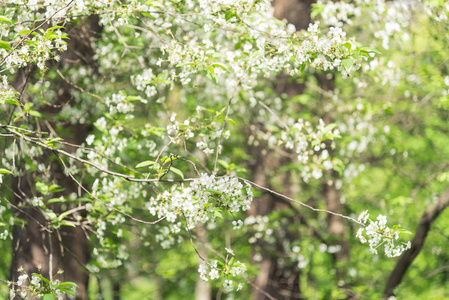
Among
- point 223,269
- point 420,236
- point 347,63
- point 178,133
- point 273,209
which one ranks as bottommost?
point 273,209

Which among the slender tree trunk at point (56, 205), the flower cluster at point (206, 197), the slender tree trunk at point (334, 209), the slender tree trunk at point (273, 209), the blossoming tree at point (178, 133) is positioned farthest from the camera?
the slender tree trunk at point (334, 209)

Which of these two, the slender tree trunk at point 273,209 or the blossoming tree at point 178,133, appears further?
the slender tree trunk at point 273,209

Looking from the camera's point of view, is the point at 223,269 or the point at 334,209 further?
the point at 334,209

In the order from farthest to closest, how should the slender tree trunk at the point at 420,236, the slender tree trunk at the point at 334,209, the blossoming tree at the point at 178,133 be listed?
the slender tree trunk at the point at 334,209
the slender tree trunk at the point at 420,236
the blossoming tree at the point at 178,133

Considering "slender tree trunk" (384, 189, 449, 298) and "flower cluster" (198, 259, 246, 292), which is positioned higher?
"flower cluster" (198, 259, 246, 292)

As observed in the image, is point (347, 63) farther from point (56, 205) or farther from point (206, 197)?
point (56, 205)

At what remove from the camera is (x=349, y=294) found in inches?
264

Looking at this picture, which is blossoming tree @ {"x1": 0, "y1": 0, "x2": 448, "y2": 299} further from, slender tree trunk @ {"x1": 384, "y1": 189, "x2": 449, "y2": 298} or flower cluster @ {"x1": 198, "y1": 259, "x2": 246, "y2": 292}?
slender tree trunk @ {"x1": 384, "y1": 189, "x2": 449, "y2": 298}

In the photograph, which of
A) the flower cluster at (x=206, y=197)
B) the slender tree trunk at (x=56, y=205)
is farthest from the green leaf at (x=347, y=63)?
the slender tree trunk at (x=56, y=205)

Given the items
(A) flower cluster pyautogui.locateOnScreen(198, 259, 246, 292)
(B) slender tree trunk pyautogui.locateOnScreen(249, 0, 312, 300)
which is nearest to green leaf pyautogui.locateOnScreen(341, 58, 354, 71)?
(A) flower cluster pyautogui.locateOnScreen(198, 259, 246, 292)

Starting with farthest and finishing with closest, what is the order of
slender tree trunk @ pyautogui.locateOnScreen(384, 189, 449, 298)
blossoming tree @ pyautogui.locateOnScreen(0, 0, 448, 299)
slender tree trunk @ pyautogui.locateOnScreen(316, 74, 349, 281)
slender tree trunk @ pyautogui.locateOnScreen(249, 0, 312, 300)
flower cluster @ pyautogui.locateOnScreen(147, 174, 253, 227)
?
slender tree trunk @ pyautogui.locateOnScreen(316, 74, 349, 281) → slender tree trunk @ pyautogui.locateOnScreen(249, 0, 312, 300) → slender tree trunk @ pyautogui.locateOnScreen(384, 189, 449, 298) → blossoming tree @ pyautogui.locateOnScreen(0, 0, 448, 299) → flower cluster @ pyautogui.locateOnScreen(147, 174, 253, 227)

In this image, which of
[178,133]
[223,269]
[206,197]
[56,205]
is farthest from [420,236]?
[56,205]

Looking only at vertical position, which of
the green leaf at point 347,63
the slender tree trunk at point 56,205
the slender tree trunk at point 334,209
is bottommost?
the slender tree trunk at point 334,209

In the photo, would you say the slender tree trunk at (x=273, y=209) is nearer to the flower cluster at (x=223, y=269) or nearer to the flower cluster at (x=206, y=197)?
the flower cluster at (x=223, y=269)
